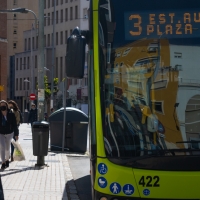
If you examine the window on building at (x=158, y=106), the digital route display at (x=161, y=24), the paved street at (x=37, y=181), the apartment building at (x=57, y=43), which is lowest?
the paved street at (x=37, y=181)

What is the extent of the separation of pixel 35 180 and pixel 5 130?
7.41 feet

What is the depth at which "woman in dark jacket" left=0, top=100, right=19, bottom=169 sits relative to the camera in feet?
51.0

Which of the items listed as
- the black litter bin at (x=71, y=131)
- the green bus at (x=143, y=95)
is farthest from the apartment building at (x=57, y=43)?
the green bus at (x=143, y=95)

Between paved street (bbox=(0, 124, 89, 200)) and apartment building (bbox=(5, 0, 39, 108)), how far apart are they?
9320cm

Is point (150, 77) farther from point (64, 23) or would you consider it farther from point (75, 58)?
point (64, 23)

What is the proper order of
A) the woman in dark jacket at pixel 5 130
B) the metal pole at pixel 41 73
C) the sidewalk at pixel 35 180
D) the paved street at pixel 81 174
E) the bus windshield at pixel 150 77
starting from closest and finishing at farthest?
the bus windshield at pixel 150 77 < the sidewalk at pixel 35 180 < the paved street at pixel 81 174 < the woman in dark jacket at pixel 5 130 < the metal pole at pixel 41 73

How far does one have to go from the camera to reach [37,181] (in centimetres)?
1355

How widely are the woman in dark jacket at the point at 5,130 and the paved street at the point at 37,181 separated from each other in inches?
16.1

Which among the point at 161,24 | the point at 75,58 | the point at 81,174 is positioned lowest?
the point at 81,174

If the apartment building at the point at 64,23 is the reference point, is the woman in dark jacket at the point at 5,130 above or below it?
below

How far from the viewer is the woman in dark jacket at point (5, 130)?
15.5m

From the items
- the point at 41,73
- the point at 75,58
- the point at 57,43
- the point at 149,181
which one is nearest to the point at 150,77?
the point at 75,58

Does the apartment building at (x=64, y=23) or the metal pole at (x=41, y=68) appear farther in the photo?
the apartment building at (x=64, y=23)

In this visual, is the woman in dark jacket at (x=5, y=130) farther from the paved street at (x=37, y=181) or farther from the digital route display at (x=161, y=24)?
the digital route display at (x=161, y=24)
